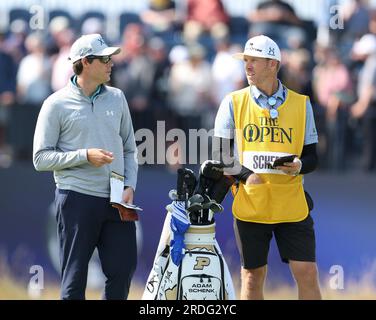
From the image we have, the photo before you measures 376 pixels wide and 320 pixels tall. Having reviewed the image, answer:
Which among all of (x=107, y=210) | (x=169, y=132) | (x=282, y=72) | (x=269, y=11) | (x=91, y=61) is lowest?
(x=107, y=210)

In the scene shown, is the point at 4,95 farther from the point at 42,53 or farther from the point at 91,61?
the point at 91,61

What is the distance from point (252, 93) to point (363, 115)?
14.3 ft

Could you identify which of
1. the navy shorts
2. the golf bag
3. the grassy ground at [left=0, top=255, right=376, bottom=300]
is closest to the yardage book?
the golf bag

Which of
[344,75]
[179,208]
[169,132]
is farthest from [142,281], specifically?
[179,208]

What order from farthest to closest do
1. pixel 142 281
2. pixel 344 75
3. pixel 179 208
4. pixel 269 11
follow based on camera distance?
pixel 269 11, pixel 344 75, pixel 142 281, pixel 179 208

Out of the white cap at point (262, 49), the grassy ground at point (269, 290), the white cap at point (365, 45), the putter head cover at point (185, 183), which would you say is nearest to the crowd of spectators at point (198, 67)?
the white cap at point (365, 45)

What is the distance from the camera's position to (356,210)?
40.9 feet

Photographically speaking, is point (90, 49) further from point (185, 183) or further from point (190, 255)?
point (190, 255)

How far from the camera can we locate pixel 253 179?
28.1ft

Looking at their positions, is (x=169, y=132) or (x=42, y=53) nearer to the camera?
(x=169, y=132)

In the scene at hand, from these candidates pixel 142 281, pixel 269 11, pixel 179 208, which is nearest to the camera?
pixel 179 208

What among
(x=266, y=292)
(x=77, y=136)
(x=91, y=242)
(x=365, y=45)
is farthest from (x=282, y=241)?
(x=365, y=45)

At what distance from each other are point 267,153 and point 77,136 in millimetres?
1434

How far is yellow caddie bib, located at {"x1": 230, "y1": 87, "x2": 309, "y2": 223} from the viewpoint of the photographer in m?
8.57
